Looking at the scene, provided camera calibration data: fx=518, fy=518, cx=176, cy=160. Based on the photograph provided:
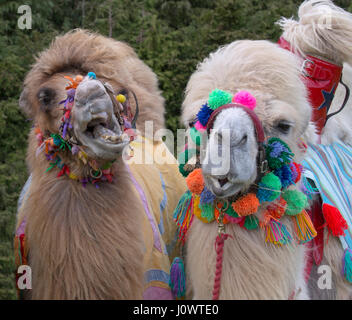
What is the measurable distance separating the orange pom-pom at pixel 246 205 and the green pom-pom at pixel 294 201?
195 millimetres

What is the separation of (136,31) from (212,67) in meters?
4.07

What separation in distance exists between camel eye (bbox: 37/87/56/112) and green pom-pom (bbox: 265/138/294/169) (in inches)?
42.1

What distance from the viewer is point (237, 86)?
240 cm

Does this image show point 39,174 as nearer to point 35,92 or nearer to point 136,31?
point 35,92

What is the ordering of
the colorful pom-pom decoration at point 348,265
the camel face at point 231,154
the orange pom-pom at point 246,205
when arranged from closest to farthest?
the camel face at point 231,154 < the orange pom-pom at point 246,205 < the colorful pom-pom decoration at point 348,265

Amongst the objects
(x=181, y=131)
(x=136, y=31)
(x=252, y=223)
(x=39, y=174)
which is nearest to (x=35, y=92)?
(x=39, y=174)

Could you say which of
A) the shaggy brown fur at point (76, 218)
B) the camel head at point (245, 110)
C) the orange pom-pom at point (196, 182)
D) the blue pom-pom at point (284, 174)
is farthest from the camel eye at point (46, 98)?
the blue pom-pom at point (284, 174)

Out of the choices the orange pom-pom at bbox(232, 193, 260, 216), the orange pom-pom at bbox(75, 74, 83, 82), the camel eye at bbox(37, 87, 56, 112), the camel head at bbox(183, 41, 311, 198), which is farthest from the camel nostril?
the camel eye at bbox(37, 87, 56, 112)

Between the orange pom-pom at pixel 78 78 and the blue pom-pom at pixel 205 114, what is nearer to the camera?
the blue pom-pom at pixel 205 114

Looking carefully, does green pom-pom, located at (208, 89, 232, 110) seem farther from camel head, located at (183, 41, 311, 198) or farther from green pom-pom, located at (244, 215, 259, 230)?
green pom-pom, located at (244, 215, 259, 230)

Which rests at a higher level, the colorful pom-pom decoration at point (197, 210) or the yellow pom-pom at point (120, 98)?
the yellow pom-pom at point (120, 98)

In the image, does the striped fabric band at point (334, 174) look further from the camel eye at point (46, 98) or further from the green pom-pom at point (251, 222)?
the camel eye at point (46, 98)

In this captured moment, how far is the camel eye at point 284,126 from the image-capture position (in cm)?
236

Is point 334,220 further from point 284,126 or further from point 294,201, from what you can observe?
point 284,126
